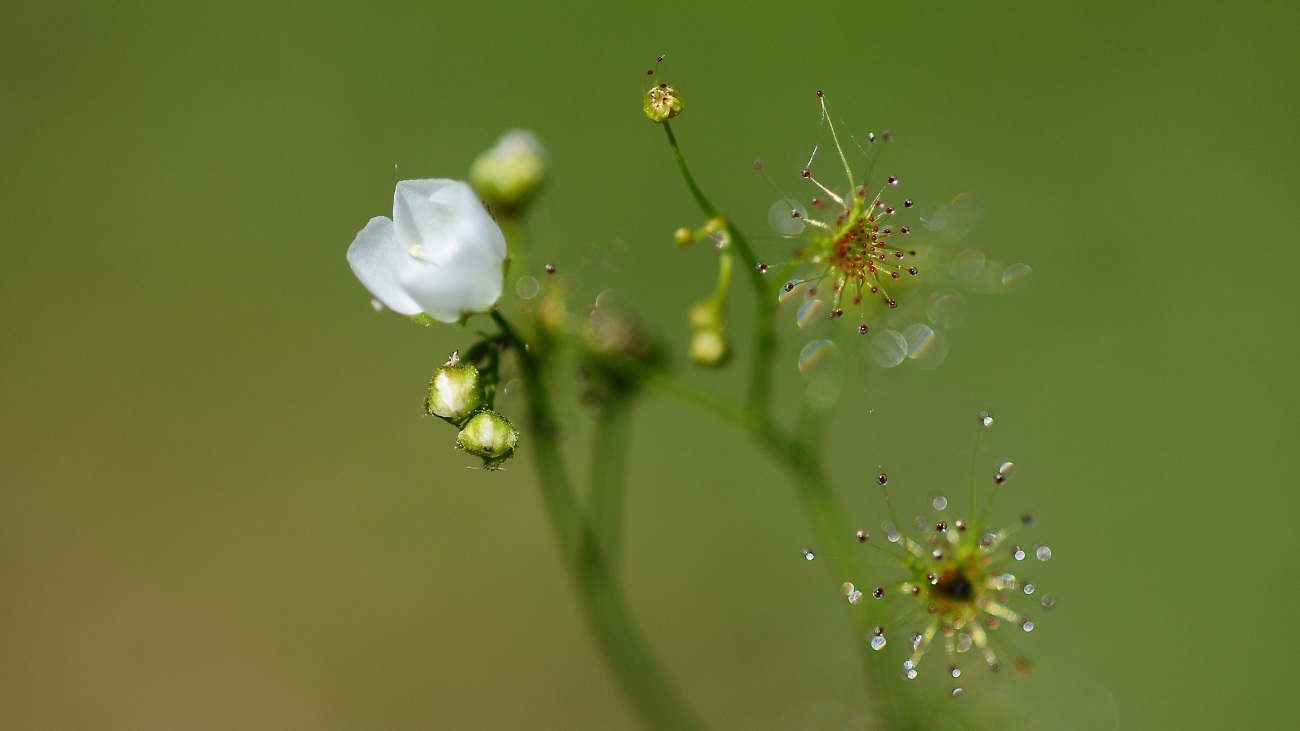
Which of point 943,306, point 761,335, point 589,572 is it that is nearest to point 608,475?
point 589,572

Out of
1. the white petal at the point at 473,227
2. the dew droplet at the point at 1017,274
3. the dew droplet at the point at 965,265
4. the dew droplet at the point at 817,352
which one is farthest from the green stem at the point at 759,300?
the dew droplet at the point at 1017,274

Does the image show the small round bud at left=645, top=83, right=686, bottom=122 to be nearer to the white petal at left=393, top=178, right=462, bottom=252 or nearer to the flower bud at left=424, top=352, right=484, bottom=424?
the white petal at left=393, top=178, right=462, bottom=252

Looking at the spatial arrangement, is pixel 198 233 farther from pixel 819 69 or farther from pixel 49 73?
pixel 819 69

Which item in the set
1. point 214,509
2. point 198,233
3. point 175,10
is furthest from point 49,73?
point 214,509

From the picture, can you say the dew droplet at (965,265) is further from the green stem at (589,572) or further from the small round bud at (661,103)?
the green stem at (589,572)

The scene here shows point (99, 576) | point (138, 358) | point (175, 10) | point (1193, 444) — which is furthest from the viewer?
point (175, 10)

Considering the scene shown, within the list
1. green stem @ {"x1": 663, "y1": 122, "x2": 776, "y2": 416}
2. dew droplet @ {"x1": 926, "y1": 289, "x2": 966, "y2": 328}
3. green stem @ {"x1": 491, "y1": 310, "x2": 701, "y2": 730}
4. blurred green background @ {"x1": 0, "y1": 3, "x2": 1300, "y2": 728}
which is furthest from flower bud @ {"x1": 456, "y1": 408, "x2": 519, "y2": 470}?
blurred green background @ {"x1": 0, "y1": 3, "x2": 1300, "y2": 728}
